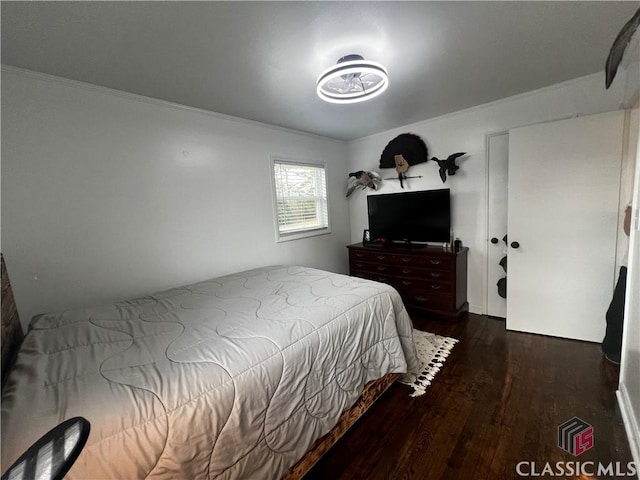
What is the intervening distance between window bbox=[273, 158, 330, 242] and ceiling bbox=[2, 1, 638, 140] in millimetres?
1088

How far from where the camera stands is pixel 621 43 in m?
1.14

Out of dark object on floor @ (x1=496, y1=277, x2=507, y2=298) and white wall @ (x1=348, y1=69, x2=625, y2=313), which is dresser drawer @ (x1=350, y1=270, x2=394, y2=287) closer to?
white wall @ (x1=348, y1=69, x2=625, y2=313)

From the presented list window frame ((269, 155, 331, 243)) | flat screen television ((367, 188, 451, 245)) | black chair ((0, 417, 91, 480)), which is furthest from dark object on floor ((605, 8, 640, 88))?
window frame ((269, 155, 331, 243))

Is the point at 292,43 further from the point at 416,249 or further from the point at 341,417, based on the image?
the point at 416,249

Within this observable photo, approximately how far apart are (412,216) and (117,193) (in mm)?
3023

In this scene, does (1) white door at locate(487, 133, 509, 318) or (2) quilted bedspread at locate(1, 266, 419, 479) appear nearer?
(2) quilted bedspread at locate(1, 266, 419, 479)

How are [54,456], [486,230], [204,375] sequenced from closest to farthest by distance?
[54,456]
[204,375]
[486,230]

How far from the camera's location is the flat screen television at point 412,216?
308 cm

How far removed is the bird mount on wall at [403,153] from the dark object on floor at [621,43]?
2015 millimetres

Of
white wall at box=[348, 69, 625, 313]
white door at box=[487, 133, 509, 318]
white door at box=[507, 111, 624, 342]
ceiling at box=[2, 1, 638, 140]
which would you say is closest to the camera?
ceiling at box=[2, 1, 638, 140]

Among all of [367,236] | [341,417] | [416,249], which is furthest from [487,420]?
[367,236]

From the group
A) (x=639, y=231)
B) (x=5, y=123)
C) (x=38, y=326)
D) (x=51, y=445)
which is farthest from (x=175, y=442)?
(x=639, y=231)

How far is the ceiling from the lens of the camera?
1.31 m

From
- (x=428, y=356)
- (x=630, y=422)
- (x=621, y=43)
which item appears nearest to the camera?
(x=621, y=43)
